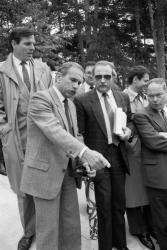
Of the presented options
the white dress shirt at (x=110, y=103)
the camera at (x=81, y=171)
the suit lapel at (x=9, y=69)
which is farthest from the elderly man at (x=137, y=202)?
the suit lapel at (x=9, y=69)

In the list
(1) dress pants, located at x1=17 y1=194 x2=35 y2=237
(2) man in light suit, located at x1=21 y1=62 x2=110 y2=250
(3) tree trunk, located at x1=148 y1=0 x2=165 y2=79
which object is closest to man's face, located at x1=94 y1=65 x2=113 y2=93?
(2) man in light suit, located at x1=21 y1=62 x2=110 y2=250

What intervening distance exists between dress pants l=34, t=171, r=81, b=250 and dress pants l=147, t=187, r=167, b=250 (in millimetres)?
825

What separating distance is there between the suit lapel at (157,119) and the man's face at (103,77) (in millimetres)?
481

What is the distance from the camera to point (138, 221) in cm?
338

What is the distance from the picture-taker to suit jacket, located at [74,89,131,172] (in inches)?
113

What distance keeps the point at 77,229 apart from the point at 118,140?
869mm

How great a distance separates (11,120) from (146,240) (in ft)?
6.09

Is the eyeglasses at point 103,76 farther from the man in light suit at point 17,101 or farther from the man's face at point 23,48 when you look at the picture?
the man's face at point 23,48

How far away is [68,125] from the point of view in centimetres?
251

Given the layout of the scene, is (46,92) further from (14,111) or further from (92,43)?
(92,43)

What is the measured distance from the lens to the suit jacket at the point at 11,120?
2936 millimetres

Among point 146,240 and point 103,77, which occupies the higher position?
point 103,77

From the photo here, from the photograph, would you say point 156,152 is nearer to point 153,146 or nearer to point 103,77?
point 153,146

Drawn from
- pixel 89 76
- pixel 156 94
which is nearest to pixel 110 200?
pixel 156 94
